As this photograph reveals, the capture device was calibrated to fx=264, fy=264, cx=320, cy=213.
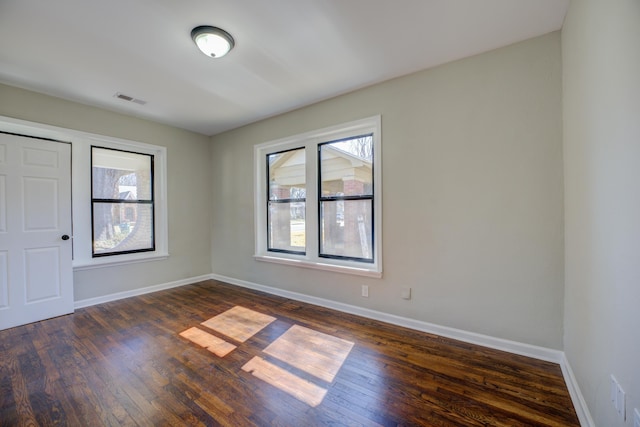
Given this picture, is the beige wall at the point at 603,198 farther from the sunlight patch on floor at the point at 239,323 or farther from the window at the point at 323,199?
the sunlight patch on floor at the point at 239,323

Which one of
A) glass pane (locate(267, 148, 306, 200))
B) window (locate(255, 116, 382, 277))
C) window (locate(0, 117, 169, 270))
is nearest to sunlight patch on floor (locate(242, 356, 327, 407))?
window (locate(255, 116, 382, 277))

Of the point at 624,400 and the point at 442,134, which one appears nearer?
the point at 624,400

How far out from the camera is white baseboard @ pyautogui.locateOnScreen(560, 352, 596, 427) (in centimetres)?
150

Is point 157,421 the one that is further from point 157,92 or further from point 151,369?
point 157,92

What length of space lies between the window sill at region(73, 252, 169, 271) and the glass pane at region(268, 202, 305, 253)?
183 cm

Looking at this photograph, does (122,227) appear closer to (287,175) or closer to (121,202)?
(121,202)

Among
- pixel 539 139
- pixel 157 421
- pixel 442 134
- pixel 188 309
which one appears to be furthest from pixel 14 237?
pixel 539 139

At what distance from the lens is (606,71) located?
4.31ft

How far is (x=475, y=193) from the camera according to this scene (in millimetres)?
2469

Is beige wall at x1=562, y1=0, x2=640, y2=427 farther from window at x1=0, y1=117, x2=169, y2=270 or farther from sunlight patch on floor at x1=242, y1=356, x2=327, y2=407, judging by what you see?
window at x1=0, y1=117, x2=169, y2=270

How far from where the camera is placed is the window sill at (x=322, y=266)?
308 cm

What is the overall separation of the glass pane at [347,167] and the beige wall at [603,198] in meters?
1.78

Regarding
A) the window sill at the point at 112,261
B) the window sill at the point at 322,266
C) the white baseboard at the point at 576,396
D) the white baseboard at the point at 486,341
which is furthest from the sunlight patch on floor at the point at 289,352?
the window sill at the point at 112,261

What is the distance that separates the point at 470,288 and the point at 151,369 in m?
2.86
